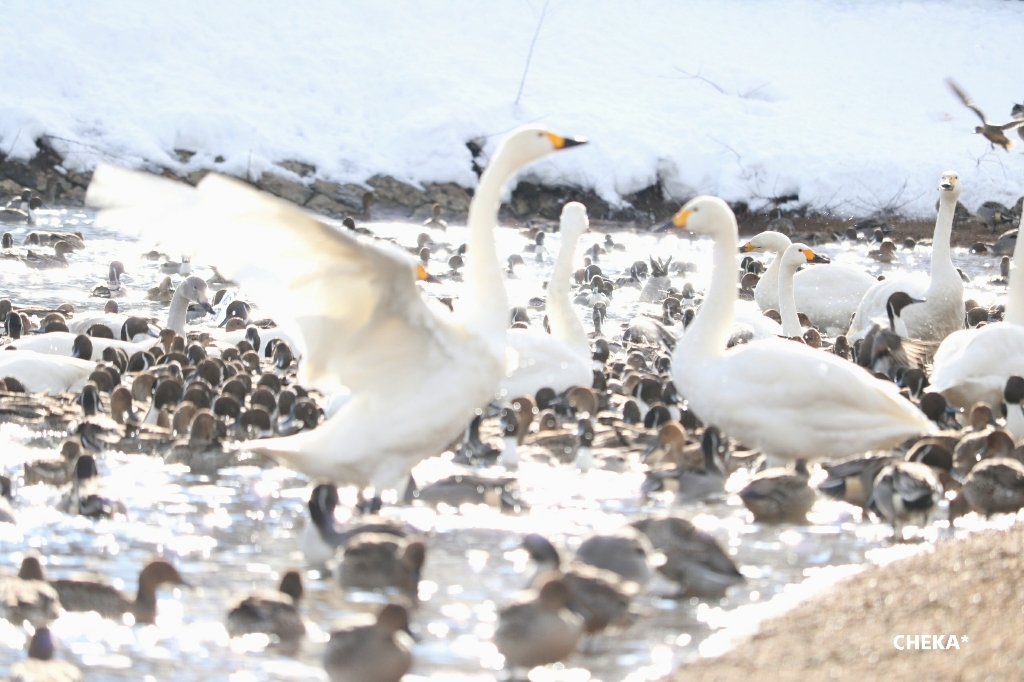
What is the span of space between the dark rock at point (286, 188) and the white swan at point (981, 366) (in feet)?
52.5

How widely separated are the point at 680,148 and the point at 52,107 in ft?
37.3

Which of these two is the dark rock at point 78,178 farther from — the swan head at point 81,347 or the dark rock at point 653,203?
the swan head at point 81,347

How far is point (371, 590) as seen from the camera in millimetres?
5988

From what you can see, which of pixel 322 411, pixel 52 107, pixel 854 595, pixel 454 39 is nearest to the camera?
pixel 854 595

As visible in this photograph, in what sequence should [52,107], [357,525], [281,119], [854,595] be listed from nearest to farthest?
[854,595]
[357,525]
[52,107]
[281,119]

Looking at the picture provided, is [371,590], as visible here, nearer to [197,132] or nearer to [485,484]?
[485,484]

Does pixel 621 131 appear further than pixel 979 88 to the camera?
No

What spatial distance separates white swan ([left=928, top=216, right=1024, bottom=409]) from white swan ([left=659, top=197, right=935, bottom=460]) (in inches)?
59.2

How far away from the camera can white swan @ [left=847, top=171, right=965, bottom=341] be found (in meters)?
12.9

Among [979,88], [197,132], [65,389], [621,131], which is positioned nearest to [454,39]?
[621,131]

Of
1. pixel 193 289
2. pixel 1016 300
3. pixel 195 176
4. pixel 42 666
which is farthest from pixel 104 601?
pixel 195 176

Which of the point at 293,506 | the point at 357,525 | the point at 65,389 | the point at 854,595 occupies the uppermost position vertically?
the point at 854,595

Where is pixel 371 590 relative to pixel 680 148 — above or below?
above

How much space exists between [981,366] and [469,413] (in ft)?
13.2
